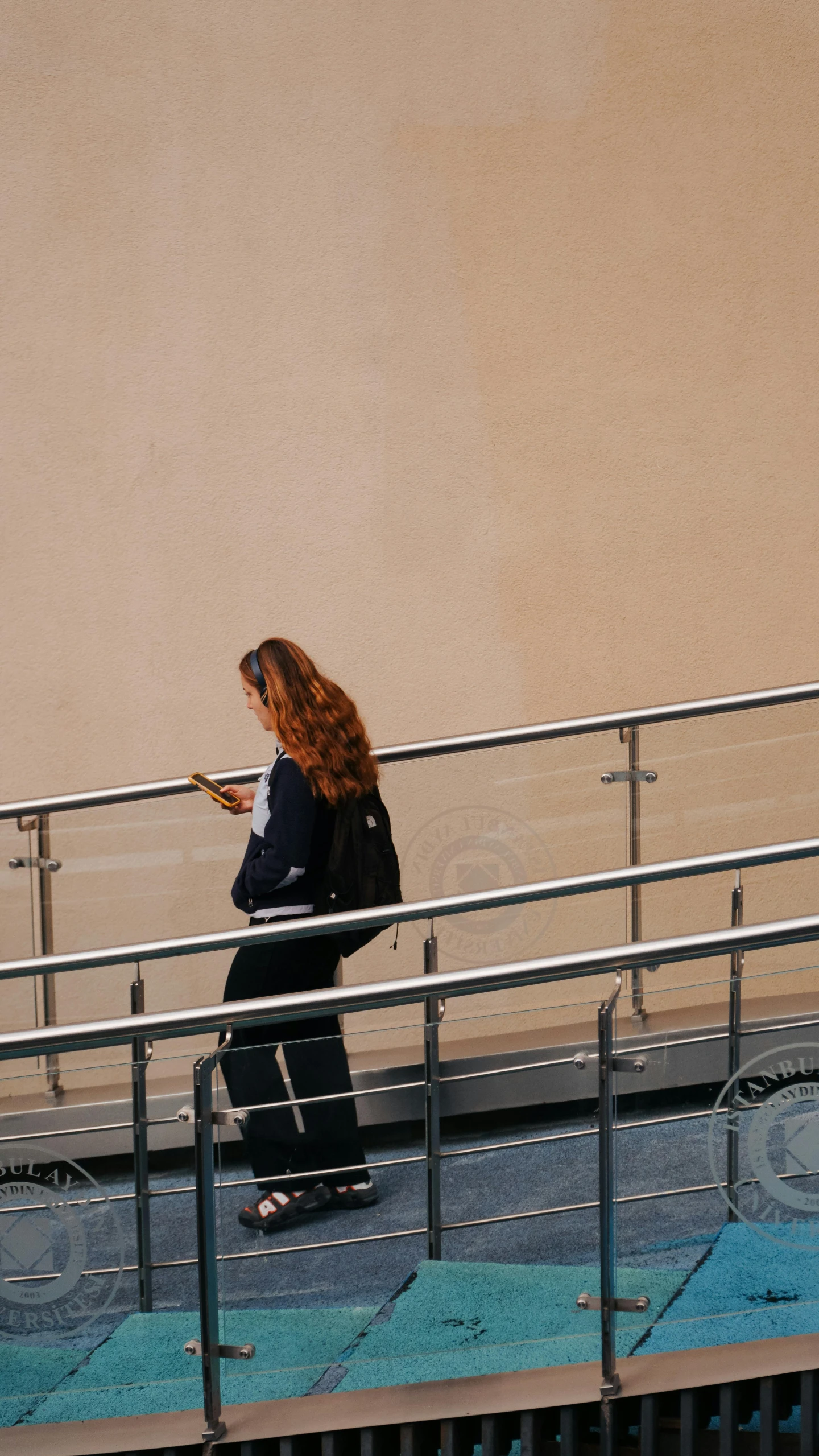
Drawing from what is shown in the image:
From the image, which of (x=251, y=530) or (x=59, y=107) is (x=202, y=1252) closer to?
(x=251, y=530)

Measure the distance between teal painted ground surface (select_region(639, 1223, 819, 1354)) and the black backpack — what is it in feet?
3.94

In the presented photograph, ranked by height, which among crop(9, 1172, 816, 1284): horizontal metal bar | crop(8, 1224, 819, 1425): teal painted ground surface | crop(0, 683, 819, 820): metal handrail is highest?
crop(0, 683, 819, 820): metal handrail

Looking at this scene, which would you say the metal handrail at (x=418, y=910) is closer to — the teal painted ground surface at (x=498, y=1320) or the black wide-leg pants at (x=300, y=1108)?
the black wide-leg pants at (x=300, y=1108)

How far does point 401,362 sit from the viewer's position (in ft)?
17.8

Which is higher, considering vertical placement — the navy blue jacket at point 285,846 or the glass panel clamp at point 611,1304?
the navy blue jacket at point 285,846

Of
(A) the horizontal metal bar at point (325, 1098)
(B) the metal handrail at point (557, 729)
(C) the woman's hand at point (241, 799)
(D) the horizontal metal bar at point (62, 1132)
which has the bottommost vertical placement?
(D) the horizontal metal bar at point (62, 1132)

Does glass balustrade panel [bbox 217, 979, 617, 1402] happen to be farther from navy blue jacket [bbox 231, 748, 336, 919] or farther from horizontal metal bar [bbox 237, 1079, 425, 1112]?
navy blue jacket [bbox 231, 748, 336, 919]

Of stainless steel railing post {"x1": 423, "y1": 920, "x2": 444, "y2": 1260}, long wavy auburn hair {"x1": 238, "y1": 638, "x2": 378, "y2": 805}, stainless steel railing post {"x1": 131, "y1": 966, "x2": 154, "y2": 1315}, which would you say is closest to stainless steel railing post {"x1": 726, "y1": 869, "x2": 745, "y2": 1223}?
stainless steel railing post {"x1": 423, "y1": 920, "x2": 444, "y2": 1260}

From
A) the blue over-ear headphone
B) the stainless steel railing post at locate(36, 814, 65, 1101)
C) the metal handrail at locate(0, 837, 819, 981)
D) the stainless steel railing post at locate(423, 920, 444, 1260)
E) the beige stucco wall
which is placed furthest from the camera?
the beige stucco wall

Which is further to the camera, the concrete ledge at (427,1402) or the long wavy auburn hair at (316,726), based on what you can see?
the long wavy auburn hair at (316,726)

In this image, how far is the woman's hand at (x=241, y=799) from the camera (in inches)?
148

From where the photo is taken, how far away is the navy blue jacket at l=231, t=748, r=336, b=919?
3.34 m

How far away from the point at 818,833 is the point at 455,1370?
82.9 inches

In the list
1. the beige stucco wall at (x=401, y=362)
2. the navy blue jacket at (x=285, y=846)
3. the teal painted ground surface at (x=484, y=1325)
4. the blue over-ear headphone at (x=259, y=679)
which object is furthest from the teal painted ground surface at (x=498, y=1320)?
the beige stucco wall at (x=401, y=362)
